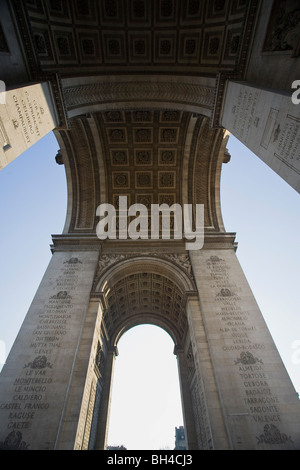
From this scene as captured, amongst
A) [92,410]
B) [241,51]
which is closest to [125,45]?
[241,51]

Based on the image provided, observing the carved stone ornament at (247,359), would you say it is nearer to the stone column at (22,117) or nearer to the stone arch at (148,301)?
the stone arch at (148,301)

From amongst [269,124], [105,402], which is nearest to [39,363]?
[105,402]

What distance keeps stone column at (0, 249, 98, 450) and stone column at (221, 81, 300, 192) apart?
864cm

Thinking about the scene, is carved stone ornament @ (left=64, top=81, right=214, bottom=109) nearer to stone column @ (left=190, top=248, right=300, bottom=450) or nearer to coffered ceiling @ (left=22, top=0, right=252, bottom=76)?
coffered ceiling @ (left=22, top=0, right=252, bottom=76)

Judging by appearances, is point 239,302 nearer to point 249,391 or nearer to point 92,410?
point 249,391

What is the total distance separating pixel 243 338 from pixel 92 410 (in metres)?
7.32

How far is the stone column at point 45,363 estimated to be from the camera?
6.63 m

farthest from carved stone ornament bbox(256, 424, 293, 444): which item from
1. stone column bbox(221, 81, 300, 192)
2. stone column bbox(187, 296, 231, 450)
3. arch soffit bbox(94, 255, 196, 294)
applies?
stone column bbox(221, 81, 300, 192)

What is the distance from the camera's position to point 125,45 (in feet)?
28.4

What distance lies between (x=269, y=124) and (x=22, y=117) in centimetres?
628

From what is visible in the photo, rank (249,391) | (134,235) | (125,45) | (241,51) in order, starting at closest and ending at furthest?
(241,51) < (249,391) < (125,45) < (134,235)

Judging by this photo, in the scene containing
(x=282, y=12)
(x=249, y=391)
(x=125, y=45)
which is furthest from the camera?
(x=125, y=45)

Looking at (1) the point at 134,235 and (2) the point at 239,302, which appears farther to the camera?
(1) the point at 134,235

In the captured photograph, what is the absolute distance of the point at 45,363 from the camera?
8.02 meters
